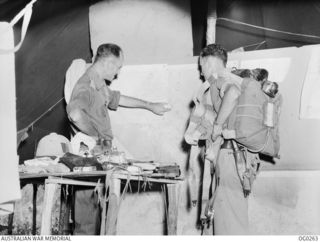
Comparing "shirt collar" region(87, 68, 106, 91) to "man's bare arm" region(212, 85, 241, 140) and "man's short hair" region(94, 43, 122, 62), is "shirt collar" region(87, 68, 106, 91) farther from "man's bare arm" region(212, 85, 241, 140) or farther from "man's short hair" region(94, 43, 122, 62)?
"man's bare arm" region(212, 85, 241, 140)

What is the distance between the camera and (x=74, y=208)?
3.93 metres

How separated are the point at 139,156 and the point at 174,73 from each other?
899mm

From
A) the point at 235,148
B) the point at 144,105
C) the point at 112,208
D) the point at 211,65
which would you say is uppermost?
the point at 211,65

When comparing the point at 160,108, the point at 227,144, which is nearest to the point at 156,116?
the point at 160,108

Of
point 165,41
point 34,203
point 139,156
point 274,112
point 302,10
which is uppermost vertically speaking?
point 302,10

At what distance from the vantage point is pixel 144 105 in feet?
13.5

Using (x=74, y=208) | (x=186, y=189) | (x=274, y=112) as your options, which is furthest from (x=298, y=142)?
(x=74, y=208)

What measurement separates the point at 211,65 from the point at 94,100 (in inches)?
43.4

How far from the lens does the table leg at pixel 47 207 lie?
2555 millimetres

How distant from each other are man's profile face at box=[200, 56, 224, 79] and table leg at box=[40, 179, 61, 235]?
1.69m

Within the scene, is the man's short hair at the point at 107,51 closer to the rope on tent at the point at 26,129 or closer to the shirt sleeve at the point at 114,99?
the shirt sleeve at the point at 114,99

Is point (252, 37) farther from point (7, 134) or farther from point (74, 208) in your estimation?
point (7, 134)

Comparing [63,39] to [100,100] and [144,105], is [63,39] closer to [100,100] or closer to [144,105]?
[100,100]

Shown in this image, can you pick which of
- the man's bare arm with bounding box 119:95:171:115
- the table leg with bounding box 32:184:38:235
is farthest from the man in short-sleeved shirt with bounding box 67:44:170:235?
the table leg with bounding box 32:184:38:235
